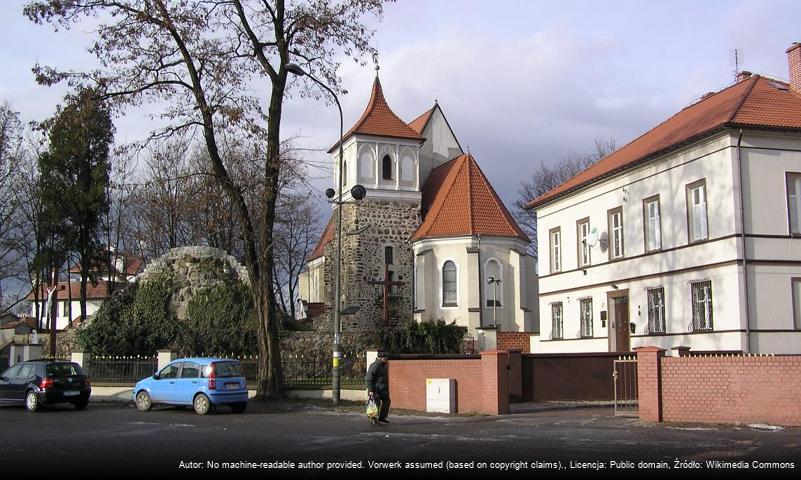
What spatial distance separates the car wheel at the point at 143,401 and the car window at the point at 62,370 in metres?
2.41

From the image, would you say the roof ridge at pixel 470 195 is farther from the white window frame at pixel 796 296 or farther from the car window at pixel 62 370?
the car window at pixel 62 370

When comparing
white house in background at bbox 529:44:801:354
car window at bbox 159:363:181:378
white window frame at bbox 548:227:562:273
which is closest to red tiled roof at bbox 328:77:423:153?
white window frame at bbox 548:227:562:273

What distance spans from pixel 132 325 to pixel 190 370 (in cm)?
1673

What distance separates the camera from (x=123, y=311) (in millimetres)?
36594

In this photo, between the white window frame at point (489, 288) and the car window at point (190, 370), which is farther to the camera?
the white window frame at point (489, 288)

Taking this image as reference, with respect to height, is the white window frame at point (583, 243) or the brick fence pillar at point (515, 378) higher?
the white window frame at point (583, 243)

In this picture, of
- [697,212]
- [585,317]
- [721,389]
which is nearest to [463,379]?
[721,389]

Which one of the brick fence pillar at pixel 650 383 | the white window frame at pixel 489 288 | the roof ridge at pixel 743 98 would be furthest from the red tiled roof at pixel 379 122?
the brick fence pillar at pixel 650 383

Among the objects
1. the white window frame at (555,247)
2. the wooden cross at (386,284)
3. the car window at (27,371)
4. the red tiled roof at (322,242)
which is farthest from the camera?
the red tiled roof at (322,242)

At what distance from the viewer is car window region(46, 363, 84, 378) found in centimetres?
2228

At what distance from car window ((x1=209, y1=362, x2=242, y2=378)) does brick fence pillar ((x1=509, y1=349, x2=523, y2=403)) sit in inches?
311

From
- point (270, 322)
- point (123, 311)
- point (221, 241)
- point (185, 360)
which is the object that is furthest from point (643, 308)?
point (221, 241)

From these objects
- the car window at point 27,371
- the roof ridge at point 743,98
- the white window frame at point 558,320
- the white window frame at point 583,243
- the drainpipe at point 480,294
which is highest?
the roof ridge at point 743,98

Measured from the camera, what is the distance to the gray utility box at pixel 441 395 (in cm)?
2048
